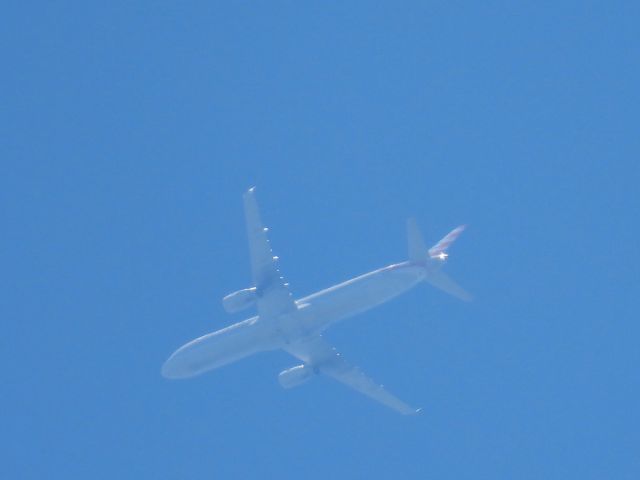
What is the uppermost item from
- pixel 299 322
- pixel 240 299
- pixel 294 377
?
Result: pixel 240 299

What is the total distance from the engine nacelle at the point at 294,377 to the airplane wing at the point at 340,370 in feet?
2.04

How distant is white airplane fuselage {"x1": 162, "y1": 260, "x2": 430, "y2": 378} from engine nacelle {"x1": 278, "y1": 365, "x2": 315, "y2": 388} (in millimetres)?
2020

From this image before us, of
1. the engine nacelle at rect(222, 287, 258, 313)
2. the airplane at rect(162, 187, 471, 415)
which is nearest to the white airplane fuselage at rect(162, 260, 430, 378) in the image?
the airplane at rect(162, 187, 471, 415)

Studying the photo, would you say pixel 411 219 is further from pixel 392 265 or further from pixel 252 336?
pixel 252 336

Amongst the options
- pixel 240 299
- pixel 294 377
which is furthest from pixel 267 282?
pixel 294 377

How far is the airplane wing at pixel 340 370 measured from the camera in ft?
305

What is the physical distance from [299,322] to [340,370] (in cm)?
626

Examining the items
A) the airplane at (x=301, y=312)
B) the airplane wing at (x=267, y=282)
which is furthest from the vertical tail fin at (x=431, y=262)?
the airplane wing at (x=267, y=282)

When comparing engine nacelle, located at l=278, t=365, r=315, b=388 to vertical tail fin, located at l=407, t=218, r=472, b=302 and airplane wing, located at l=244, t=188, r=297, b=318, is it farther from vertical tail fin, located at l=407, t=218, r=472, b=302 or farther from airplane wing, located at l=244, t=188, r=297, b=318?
Result: vertical tail fin, located at l=407, t=218, r=472, b=302

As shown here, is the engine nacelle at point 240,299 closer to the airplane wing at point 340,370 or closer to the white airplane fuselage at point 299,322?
the white airplane fuselage at point 299,322

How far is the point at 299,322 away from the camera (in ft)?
294

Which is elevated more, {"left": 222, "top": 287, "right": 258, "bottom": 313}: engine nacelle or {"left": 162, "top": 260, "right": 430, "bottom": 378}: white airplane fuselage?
{"left": 222, "top": 287, "right": 258, "bottom": 313}: engine nacelle

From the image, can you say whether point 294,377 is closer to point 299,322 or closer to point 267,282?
point 299,322

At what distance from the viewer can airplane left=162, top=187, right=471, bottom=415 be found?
3418 inches
